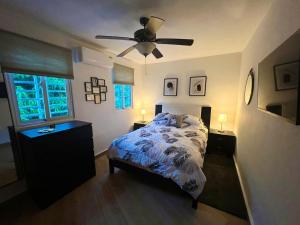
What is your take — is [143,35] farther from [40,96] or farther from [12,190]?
[12,190]

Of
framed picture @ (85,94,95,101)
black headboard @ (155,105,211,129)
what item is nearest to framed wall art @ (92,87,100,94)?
framed picture @ (85,94,95,101)

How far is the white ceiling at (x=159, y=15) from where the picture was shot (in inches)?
58.5

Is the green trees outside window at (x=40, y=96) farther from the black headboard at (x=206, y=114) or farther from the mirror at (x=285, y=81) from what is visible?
the black headboard at (x=206, y=114)

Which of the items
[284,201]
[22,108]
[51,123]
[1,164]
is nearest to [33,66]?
[22,108]

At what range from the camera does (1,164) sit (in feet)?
5.62

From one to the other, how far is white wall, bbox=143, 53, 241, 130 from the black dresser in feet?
8.89

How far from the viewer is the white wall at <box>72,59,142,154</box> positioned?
260 centimetres

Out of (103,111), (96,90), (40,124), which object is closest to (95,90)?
(96,90)

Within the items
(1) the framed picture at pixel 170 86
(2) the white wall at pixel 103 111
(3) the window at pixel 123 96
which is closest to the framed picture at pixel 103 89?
(2) the white wall at pixel 103 111

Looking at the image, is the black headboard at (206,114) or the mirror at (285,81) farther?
the black headboard at (206,114)

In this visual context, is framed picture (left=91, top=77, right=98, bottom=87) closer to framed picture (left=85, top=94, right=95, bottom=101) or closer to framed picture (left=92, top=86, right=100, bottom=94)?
framed picture (left=92, top=86, right=100, bottom=94)

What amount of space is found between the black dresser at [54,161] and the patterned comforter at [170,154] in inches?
21.3

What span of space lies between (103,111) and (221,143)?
112 inches

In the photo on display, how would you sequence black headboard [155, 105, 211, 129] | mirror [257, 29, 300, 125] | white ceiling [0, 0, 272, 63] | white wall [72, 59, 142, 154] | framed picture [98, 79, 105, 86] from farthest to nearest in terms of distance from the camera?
black headboard [155, 105, 211, 129] → framed picture [98, 79, 105, 86] → white wall [72, 59, 142, 154] → white ceiling [0, 0, 272, 63] → mirror [257, 29, 300, 125]
